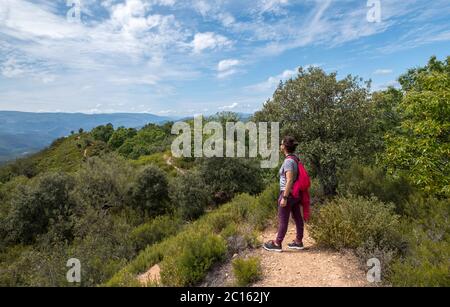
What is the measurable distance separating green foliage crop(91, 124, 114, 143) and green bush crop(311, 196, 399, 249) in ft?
254

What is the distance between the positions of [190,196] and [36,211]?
8.66m

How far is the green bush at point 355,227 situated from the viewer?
226 inches

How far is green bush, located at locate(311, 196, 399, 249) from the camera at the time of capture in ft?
18.8

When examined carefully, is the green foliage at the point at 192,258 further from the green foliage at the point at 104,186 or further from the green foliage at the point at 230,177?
the green foliage at the point at 104,186

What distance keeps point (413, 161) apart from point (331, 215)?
329 cm

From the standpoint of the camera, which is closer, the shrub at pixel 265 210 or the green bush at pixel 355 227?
the green bush at pixel 355 227

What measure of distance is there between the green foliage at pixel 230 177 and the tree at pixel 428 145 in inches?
450

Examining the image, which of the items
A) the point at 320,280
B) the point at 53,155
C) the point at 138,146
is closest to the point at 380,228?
the point at 320,280

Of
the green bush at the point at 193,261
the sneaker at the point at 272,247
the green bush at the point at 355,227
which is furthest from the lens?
the sneaker at the point at 272,247

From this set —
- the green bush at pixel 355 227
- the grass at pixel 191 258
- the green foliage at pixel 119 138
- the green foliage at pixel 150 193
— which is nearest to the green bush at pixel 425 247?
the green bush at pixel 355 227

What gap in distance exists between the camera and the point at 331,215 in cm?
611

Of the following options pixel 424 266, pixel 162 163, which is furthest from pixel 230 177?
pixel 162 163

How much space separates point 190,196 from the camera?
1745cm
